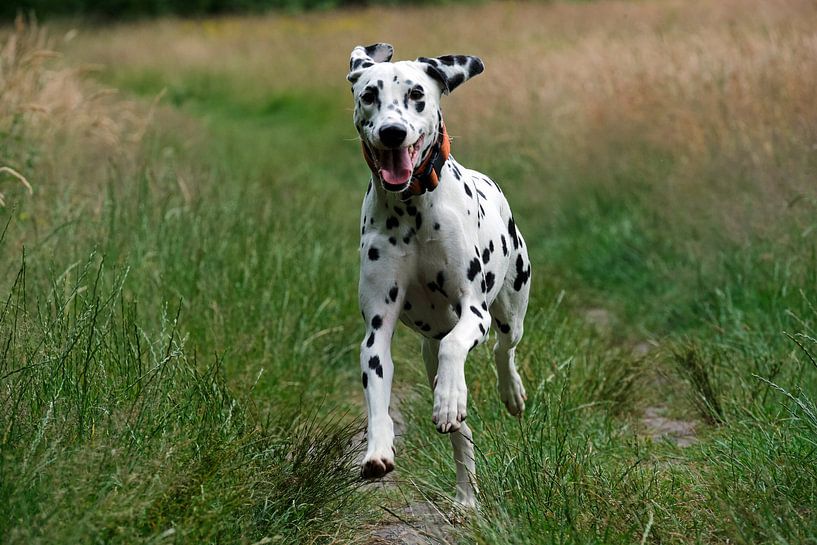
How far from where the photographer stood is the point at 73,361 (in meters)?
4.51

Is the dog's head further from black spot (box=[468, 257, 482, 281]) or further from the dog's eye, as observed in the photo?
black spot (box=[468, 257, 482, 281])

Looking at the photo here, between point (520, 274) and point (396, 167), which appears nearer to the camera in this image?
point (396, 167)

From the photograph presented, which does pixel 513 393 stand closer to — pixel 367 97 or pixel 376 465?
pixel 376 465

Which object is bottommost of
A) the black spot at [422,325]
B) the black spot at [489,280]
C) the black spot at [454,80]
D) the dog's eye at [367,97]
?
the black spot at [422,325]

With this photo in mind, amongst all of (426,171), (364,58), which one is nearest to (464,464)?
(426,171)

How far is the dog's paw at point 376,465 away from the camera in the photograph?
392 cm

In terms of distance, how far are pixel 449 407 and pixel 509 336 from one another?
47.3 inches

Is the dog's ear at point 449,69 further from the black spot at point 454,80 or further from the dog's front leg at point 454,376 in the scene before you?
the dog's front leg at point 454,376

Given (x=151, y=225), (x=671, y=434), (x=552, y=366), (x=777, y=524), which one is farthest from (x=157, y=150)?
(x=777, y=524)

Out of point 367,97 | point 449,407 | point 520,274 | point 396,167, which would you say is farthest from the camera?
Result: point 520,274

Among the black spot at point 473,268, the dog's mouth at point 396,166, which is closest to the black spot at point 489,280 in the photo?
the black spot at point 473,268

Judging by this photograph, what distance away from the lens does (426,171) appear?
445cm

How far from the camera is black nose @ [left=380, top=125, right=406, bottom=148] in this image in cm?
417

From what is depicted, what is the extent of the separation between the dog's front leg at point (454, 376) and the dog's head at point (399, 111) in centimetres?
55
